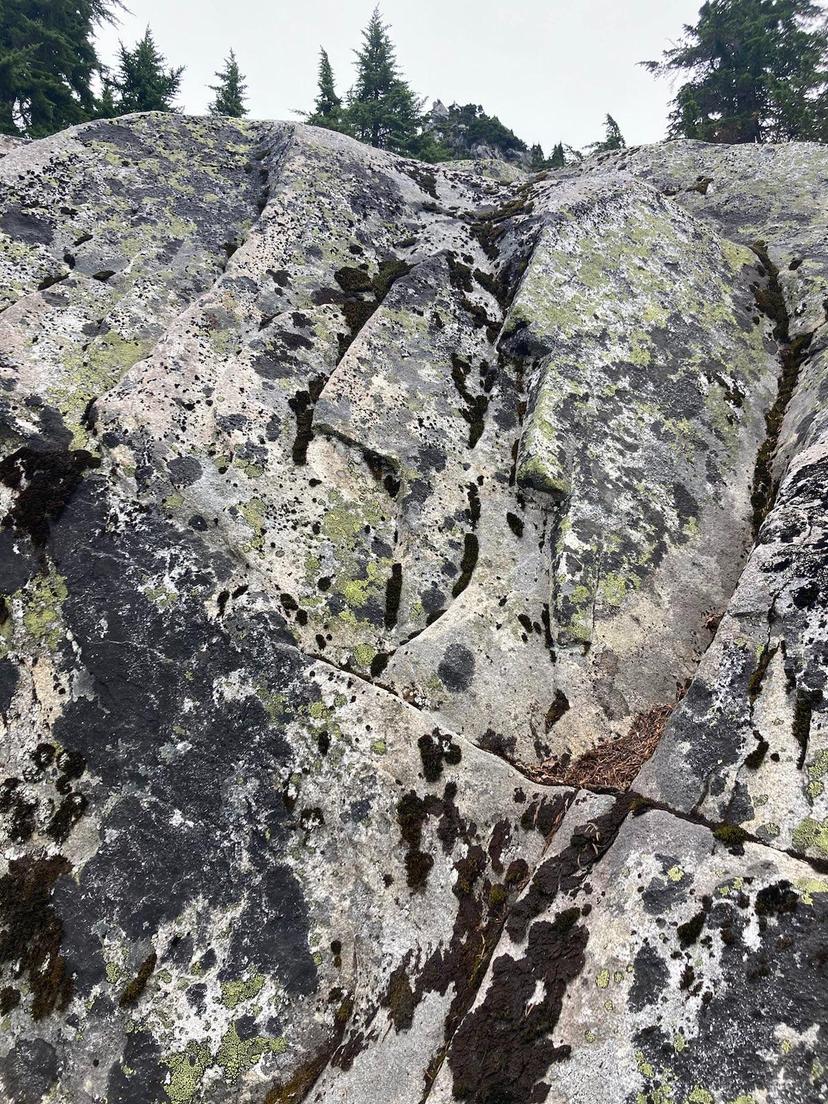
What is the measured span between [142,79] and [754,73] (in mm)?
33882

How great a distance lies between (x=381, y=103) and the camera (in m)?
40.9

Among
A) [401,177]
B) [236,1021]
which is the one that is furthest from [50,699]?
[401,177]

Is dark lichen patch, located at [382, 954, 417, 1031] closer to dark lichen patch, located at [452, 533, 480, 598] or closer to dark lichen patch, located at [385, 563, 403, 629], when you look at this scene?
dark lichen patch, located at [385, 563, 403, 629]

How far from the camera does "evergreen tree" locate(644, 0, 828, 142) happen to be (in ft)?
101

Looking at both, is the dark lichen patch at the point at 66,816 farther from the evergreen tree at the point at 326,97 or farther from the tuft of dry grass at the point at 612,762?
the evergreen tree at the point at 326,97

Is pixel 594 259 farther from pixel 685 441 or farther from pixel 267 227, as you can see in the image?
pixel 267 227

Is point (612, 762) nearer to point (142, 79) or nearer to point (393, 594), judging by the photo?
point (393, 594)

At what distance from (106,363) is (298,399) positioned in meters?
4.15

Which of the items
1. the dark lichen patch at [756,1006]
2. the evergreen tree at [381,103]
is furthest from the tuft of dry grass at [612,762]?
the evergreen tree at [381,103]

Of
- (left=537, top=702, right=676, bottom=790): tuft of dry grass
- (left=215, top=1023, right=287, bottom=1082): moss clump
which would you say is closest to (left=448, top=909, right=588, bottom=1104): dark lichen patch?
(left=537, top=702, right=676, bottom=790): tuft of dry grass

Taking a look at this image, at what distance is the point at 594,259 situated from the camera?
1647 centimetres

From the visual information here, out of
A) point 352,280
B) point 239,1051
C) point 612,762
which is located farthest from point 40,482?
point 612,762

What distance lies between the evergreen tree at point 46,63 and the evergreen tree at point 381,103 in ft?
50.1

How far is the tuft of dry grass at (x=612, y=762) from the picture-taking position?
9109 mm
